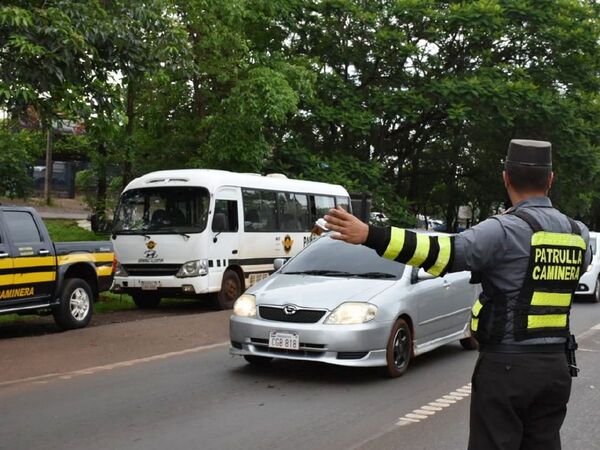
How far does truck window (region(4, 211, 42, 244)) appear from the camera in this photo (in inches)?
396

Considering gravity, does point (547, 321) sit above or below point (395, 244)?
below

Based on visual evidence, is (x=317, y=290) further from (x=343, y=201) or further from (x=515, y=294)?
(x=343, y=201)

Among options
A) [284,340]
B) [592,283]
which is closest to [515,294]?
[284,340]

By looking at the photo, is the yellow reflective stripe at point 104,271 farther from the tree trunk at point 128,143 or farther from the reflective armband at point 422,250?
the reflective armband at point 422,250

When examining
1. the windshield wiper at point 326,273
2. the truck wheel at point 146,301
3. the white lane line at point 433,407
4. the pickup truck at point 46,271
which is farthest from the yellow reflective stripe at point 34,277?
the white lane line at point 433,407

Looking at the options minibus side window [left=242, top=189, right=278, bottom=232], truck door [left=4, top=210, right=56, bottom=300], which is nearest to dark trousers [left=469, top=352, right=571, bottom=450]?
truck door [left=4, top=210, right=56, bottom=300]

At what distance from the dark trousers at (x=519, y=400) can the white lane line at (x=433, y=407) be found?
3.03 meters

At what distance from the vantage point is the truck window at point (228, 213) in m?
14.6

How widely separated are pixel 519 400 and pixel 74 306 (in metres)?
8.89

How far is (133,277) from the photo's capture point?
1407 cm

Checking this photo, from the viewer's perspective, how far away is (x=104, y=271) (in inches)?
454

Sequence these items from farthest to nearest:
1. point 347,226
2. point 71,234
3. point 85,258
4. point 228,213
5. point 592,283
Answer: point 71,234, point 592,283, point 228,213, point 85,258, point 347,226

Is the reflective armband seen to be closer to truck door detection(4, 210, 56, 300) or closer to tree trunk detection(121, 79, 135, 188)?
truck door detection(4, 210, 56, 300)

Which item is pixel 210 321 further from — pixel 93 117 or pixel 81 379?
pixel 81 379
